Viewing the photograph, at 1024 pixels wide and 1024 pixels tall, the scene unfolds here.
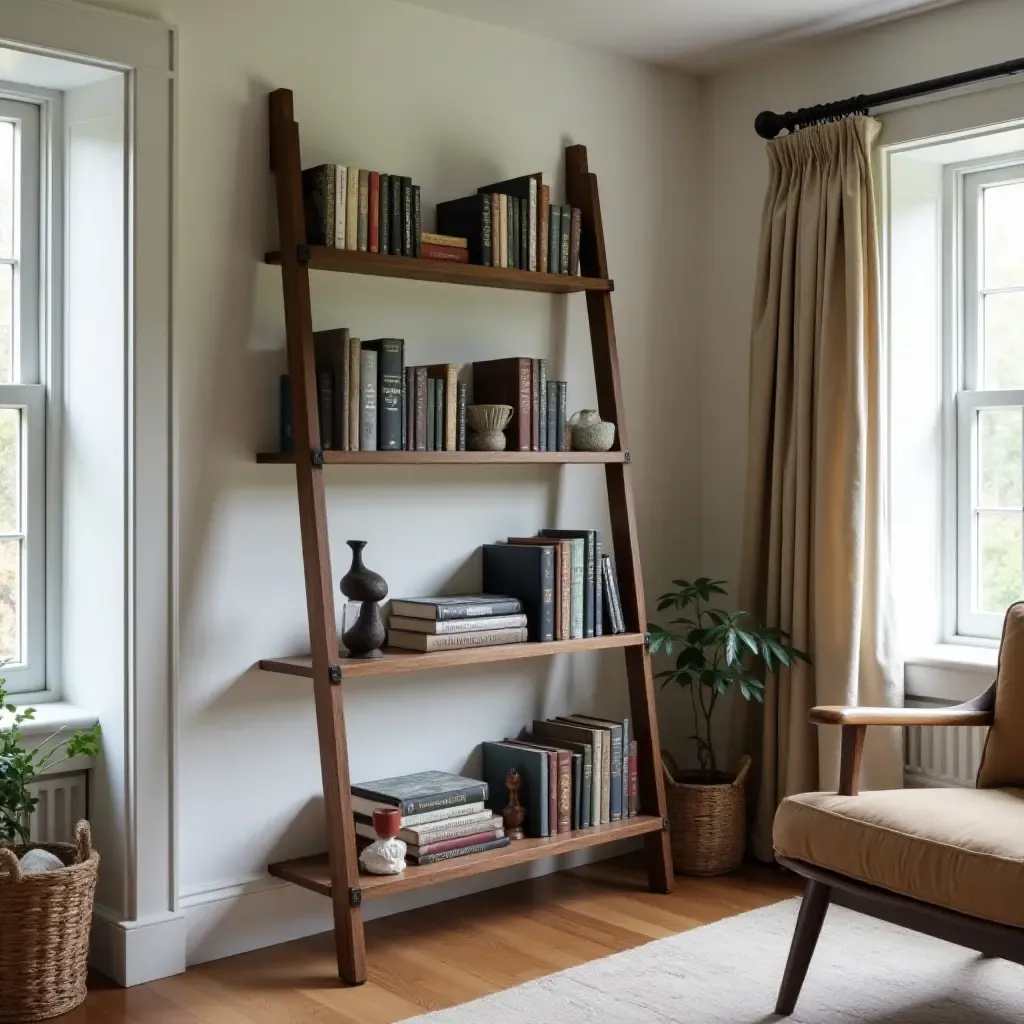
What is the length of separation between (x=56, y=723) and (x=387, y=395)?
1.07 m

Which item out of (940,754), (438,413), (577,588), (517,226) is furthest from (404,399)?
(940,754)

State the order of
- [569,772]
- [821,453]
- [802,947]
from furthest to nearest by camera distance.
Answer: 1. [821,453]
2. [569,772]
3. [802,947]

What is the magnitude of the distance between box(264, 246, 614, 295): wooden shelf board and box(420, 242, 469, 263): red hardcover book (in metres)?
0.03

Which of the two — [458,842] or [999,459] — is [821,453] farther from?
[458,842]

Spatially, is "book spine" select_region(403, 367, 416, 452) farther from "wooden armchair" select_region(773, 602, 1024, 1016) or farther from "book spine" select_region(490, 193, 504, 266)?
"wooden armchair" select_region(773, 602, 1024, 1016)

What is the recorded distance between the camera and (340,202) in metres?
3.05

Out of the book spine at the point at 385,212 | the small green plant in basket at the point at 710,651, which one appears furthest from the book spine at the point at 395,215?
the small green plant in basket at the point at 710,651

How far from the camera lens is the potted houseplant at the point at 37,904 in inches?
104

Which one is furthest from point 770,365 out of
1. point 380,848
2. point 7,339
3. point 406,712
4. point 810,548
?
point 7,339

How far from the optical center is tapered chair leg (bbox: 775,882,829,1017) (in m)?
2.71

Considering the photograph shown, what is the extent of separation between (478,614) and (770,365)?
121cm

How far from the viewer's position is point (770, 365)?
150 inches

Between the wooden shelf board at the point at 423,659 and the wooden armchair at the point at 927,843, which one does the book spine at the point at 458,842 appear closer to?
the wooden shelf board at the point at 423,659

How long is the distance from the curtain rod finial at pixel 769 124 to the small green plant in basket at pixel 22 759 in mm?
2473
